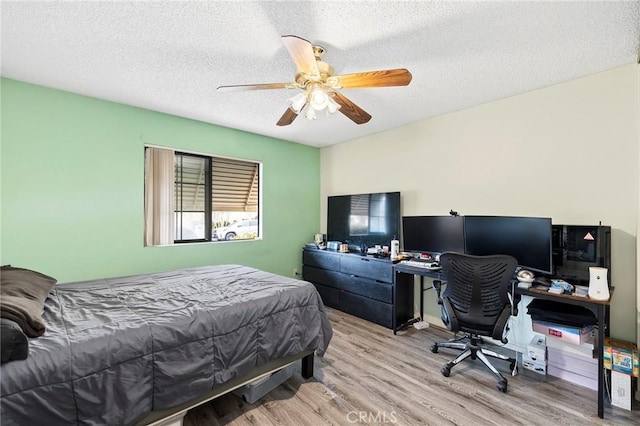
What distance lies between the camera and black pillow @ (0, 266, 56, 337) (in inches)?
50.7

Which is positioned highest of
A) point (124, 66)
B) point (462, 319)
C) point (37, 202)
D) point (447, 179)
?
point (124, 66)

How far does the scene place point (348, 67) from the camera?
228cm

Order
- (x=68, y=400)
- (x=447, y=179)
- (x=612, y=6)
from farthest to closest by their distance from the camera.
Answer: (x=447, y=179)
(x=612, y=6)
(x=68, y=400)

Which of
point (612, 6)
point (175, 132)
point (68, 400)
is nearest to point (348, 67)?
point (612, 6)

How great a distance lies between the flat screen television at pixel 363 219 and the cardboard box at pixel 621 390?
85.4 inches

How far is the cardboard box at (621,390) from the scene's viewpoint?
1.93 metres

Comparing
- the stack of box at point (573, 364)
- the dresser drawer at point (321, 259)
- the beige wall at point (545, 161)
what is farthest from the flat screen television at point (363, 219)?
the stack of box at point (573, 364)

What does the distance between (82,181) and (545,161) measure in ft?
14.8

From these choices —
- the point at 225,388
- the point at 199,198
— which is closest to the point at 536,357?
the point at 225,388

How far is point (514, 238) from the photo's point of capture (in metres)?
2.53

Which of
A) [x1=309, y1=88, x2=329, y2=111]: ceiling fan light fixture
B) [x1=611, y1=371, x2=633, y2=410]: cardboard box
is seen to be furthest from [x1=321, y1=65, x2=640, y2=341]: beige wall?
[x1=309, y1=88, x2=329, y2=111]: ceiling fan light fixture

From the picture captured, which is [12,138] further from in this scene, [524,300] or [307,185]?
[524,300]

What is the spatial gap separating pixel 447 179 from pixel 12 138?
14.2 ft

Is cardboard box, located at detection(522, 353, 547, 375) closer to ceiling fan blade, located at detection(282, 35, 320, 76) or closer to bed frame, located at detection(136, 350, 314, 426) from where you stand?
bed frame, located at detection(136, 350, 314, 426)
